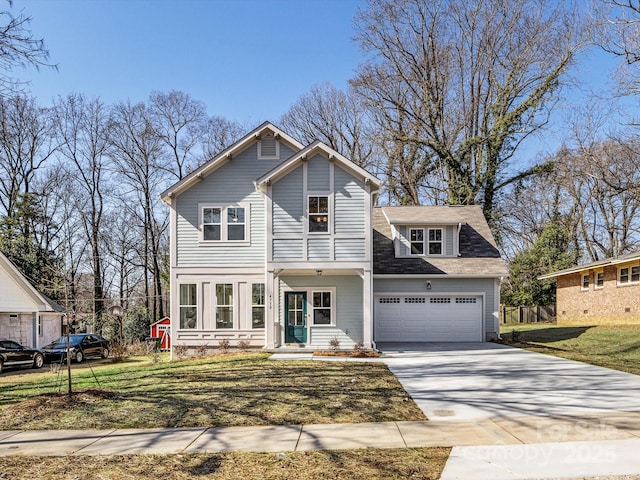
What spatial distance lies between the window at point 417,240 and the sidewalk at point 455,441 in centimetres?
1359

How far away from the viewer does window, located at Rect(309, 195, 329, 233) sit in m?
17.5

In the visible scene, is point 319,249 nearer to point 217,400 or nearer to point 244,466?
point 217,400

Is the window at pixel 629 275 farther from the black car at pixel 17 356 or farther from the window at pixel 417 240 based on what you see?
the black car at pixel 17 356

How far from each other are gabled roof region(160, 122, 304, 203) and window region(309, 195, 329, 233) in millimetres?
2835

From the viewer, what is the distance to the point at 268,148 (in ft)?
64.0

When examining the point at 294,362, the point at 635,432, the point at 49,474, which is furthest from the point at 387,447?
the point at 294,362

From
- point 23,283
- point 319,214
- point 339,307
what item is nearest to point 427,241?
point 339,307

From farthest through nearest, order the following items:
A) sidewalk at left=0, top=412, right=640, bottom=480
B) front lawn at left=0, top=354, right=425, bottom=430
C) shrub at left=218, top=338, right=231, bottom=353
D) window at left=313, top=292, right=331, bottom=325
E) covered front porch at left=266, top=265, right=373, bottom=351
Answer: shrub at left=218, top=338, right=231, bottom=353 < window at left=313, top=292, right=331, bottom=325 < covered front porch at left=266, top=265, right=373, bottom=351 < front lawn at left=0, top=354, right=425, bottom=430 < sidewalk at left=0, top=412, right=640, bottom=480

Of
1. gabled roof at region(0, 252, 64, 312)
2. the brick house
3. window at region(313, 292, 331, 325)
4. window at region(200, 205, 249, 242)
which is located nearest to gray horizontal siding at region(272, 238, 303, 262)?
window at region(313, 292, 331, 325)

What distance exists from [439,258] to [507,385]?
10.7 m

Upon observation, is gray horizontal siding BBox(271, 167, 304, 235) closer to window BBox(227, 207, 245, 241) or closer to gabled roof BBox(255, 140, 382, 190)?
gabled roof BBox(255, 140, 382, 190)

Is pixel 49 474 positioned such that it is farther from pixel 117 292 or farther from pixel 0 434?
pixel 117 292

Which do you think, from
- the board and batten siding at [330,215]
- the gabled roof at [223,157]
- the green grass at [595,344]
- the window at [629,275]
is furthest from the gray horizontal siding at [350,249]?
the window at [629,275]

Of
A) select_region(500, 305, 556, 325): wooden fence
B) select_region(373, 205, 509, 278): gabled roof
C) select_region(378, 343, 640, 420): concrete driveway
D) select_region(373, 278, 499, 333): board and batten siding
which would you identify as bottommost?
select_region(500, 305, 556, 325): wooden fence
